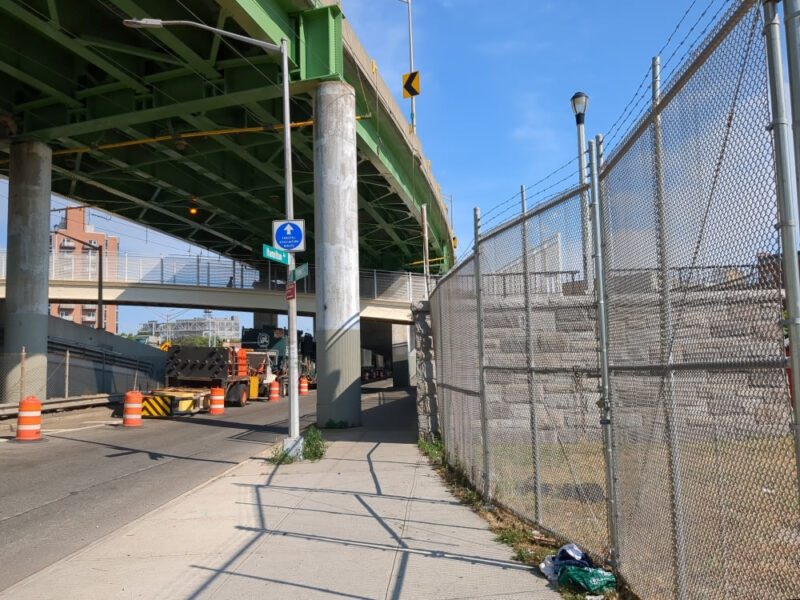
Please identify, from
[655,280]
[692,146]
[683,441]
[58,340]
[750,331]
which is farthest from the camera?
[58,340]

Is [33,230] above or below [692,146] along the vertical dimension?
above

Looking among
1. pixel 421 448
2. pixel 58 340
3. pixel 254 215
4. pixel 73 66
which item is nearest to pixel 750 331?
pixel 421 448

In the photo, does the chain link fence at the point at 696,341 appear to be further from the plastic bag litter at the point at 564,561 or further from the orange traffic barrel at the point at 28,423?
the orange traffic barrel at the point at 28,423

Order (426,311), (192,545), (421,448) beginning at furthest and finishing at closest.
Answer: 1. (426,311)
2. (421,448)
3. (192,545)

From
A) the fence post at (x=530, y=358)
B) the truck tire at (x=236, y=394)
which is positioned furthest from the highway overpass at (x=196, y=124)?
the fence post at (x=530, y=358)

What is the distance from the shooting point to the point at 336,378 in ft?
53.5

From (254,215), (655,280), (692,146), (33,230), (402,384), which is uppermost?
(254,215)

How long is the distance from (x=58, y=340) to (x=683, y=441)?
2938 cm

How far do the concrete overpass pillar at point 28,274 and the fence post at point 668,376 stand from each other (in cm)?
2190

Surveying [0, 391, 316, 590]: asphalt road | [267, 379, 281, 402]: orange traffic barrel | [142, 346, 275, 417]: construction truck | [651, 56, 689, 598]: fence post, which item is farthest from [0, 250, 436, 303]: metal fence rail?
[651, 56, 689, 598]: fence post

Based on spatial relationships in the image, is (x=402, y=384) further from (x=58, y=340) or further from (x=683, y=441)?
(x=683, y=441)

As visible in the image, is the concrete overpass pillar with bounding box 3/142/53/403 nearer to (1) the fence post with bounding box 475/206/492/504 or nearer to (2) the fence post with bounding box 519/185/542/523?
(1) the fence post with bounding box 475/206/492/504

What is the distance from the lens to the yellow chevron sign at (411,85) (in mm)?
22906

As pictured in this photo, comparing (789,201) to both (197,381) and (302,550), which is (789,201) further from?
(197,381)
